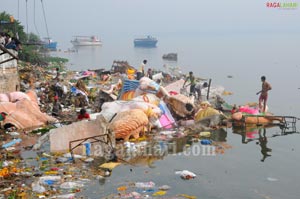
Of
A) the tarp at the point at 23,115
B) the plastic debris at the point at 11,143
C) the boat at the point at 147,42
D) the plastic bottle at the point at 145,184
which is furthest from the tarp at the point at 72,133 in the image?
the boat at the point at 147,42

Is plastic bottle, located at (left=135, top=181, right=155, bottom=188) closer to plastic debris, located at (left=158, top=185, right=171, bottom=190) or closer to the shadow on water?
plastic debris, located at (left=158, top=185, right=171, bottom=190)

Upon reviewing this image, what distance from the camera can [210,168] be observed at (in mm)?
7836

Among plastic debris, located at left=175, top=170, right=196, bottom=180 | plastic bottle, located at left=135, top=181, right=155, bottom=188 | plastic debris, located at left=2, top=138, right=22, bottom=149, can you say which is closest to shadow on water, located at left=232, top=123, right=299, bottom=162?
plastic debris, located at left=175, top=170, right=196, bottom=180

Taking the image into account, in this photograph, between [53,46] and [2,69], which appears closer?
[2,69]

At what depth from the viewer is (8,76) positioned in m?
13.3

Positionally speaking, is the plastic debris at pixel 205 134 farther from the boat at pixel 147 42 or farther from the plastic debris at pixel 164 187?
the boat at pixel 147 42

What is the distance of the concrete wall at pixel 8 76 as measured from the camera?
42.7 ft

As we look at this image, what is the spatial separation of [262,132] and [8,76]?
27.6ft

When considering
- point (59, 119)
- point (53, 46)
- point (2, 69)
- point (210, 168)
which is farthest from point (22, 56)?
point (53, 46)

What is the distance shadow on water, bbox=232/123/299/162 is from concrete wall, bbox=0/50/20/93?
754cm

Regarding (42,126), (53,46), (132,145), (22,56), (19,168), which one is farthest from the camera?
(53,46)

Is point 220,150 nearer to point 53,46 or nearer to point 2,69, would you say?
point 2,69

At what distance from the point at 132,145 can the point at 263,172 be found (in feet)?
9.54

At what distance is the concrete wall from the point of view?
13023 millimetres
